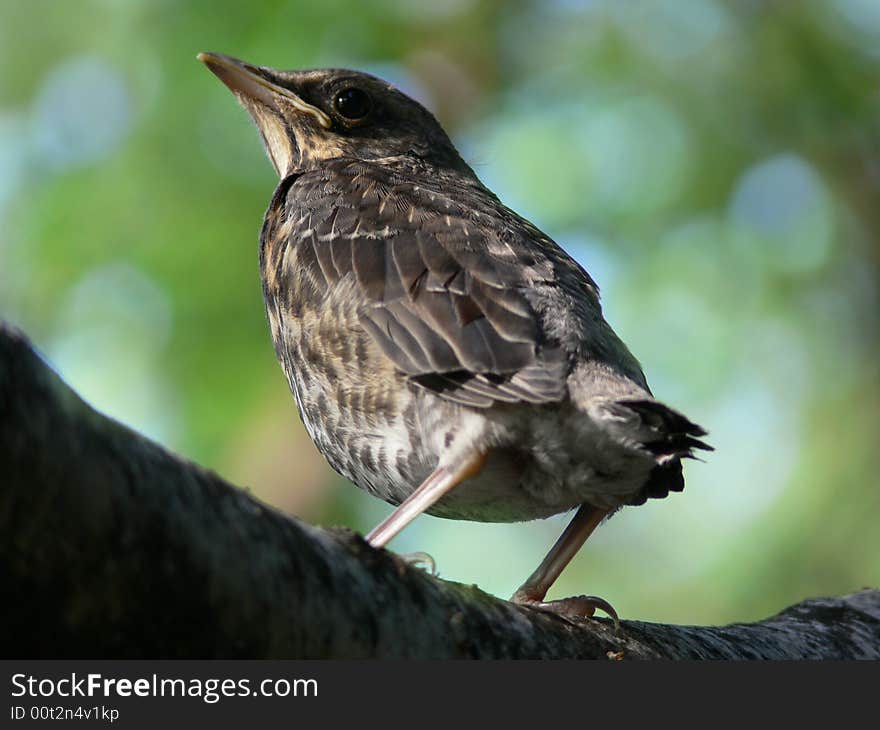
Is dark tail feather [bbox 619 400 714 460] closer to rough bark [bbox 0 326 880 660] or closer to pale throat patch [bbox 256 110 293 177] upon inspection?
rough bark [bbox 0 326 880 660]

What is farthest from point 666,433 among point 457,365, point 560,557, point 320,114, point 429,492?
point 320,114

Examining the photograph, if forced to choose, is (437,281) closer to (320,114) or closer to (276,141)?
(320,114)

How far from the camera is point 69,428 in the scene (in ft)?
7.97

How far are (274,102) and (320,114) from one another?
28cm

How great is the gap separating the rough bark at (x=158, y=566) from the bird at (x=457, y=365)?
1065 millimetres

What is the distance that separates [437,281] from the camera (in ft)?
15.8

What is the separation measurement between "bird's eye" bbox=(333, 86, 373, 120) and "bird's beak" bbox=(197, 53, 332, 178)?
125 millimetres

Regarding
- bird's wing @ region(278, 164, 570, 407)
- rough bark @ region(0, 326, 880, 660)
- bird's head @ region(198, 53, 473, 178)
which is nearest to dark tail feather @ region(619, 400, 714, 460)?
bird's wing @ region(278, 164, 570, 407)

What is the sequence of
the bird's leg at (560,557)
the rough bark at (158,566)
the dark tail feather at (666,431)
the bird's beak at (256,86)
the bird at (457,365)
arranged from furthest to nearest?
the bird's beak at (256,86) < the bird's leg at (560,557) < the bird at (457,365) < the dark tail feather at (666,431) < the rough bark at (158,566)

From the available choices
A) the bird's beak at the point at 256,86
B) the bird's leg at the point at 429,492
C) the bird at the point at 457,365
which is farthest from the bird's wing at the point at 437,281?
the bird's beak at the point at 256,86

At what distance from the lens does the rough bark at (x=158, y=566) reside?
2.37m

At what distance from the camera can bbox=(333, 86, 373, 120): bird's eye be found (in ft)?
21.7

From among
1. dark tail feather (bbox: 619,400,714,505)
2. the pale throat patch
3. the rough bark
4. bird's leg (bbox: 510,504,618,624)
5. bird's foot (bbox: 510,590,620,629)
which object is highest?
the pale throat patch

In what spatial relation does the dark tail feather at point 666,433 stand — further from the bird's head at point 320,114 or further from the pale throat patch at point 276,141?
the pale throat patch at point 276,141
